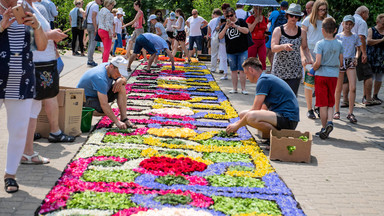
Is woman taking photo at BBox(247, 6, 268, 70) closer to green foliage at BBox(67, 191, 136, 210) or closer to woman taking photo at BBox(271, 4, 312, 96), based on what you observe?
woman taking photo at BBox(271, 4, 312, 96)

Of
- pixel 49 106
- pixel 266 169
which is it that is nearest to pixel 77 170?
pixel 49 106

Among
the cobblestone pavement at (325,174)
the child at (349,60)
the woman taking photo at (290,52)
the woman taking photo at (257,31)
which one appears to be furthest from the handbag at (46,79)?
the woman taking photo at (257,31)

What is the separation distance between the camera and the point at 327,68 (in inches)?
308

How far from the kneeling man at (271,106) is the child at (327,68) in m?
1.14

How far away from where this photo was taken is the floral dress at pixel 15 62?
437cm

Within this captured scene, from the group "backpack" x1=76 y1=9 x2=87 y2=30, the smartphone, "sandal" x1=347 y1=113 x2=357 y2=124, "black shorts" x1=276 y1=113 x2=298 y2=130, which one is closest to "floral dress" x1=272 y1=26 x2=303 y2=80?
"sandal" x1=347 y1=113 x2=357 y2=124

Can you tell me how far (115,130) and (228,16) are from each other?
521 cm

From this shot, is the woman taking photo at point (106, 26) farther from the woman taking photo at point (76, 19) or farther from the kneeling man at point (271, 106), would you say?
the kneeling man at point (271, 106)

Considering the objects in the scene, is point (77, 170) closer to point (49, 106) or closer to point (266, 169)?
point (49, 106)

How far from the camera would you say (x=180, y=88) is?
12102 millimetres

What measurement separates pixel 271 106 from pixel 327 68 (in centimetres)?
157

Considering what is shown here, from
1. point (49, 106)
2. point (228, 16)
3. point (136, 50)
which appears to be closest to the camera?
point (49, 106)

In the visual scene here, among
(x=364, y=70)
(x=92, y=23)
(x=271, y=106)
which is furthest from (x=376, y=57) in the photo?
(x=92, y=23)

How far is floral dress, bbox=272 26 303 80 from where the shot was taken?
842cm
